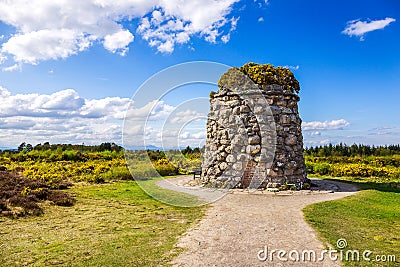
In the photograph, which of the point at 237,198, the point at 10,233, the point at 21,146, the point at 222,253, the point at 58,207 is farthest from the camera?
the point at 21,146

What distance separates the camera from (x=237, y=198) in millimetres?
11508

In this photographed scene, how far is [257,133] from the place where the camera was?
1338 centimetres

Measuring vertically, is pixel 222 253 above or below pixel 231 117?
below

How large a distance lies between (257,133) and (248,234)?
22.4ft

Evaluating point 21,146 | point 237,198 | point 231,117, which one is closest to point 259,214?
point 237,198

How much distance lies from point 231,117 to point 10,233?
9.22 m

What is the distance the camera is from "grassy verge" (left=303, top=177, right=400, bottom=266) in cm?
607

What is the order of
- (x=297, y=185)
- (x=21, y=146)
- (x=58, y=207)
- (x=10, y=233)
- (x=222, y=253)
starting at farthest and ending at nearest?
(x=21, y=146)
(x=297, y=185)
(x=58, y=207)
(x=10, y=233)
(x=222, y=253)

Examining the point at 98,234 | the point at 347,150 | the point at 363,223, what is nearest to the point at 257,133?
the point at 363,223

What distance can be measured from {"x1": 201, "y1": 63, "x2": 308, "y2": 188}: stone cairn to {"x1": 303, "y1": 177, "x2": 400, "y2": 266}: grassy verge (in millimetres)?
3049

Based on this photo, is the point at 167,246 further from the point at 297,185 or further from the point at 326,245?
the point at 297,185

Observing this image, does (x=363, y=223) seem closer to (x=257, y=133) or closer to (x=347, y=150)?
(x=257, y=133)

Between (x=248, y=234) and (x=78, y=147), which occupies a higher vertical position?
(x=78, y=147)

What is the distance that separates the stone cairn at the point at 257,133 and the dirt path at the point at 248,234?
2157 mm
